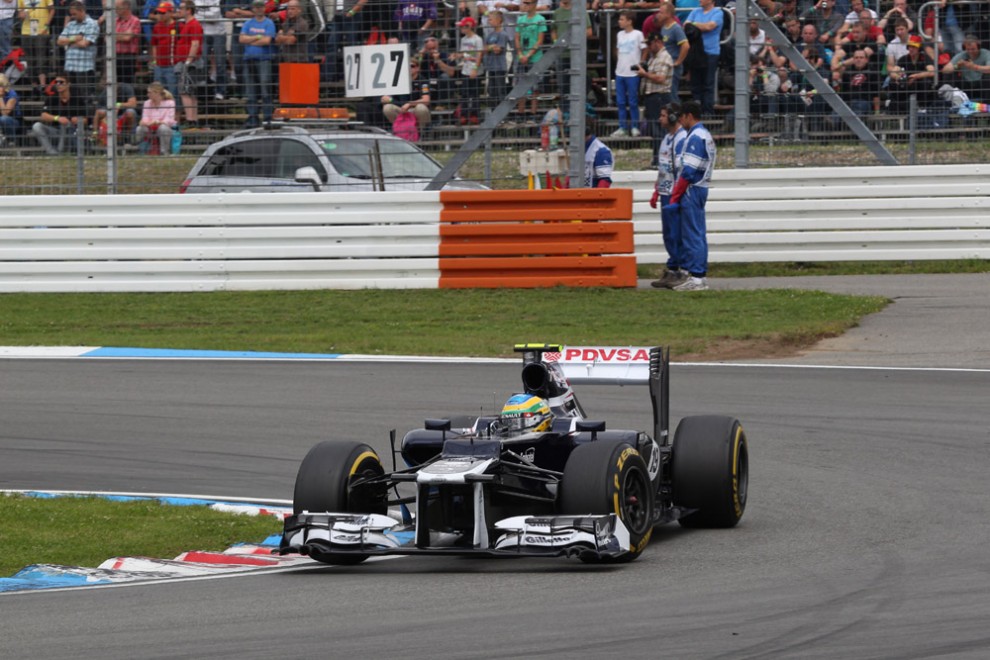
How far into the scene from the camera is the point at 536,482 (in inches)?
307

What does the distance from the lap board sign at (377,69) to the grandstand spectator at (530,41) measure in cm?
116

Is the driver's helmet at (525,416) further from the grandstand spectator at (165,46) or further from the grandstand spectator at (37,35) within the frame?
the grandstand spectator at (37,35)

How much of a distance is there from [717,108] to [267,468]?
30.2ft

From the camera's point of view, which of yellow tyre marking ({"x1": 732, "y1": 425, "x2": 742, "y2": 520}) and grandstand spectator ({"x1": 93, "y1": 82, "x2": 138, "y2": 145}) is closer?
yellow tyre marking ({"x1": 732, "y1": 425, "x2": 742, "y2": 520})

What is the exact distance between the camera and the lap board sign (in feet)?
56.1

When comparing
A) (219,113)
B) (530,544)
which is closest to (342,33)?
(219,113)

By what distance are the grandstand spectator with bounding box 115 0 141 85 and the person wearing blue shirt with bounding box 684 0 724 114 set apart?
5.68m

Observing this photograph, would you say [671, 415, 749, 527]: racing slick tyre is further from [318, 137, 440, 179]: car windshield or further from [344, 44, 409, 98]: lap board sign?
[318, 137, 440, 179]: car windshield

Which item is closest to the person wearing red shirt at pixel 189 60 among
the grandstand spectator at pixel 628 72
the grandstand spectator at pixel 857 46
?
the grandstand spectator at pixel 628 72

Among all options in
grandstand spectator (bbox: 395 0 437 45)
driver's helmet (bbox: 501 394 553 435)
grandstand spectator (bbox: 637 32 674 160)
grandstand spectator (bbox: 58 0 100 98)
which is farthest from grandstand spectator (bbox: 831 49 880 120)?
driver's helmet (bbox: 501 394 553 435)

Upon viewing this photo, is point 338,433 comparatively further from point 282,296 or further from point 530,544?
point 282,296

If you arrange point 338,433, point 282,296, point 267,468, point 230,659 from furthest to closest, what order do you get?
1. point 282,296
2. point 338,433
3. point 267,468
4. point 230,659

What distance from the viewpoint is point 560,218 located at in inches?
664

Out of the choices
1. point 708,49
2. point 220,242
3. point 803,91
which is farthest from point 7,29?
point 803,91
